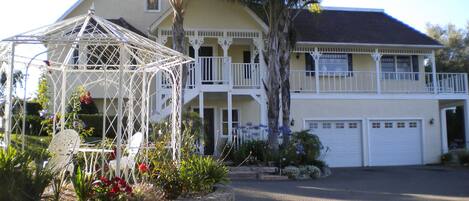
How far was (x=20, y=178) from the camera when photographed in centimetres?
602

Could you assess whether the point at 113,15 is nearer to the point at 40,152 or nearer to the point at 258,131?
the point at 258,131

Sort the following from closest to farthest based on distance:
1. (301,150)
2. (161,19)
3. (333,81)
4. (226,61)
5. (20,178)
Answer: (20,178)
(301,150)
(226,61)
(161,19)
(333,81)

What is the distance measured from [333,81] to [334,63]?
1.14 meters

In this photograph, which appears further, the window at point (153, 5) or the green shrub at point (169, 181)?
the window at point (153, 5)

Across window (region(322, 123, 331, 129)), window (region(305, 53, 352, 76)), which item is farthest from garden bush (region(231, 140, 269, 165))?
window (region(305, 53, 352, 76))

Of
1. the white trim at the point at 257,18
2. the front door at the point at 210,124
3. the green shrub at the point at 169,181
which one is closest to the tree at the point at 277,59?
the white trim at the point at 257,18

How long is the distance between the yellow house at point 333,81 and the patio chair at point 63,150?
1154cm

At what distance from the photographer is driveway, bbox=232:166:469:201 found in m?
12.1

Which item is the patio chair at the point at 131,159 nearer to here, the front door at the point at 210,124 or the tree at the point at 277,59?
the tree at the point at 277,59

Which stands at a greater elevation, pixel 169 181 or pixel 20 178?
pixel 20 178

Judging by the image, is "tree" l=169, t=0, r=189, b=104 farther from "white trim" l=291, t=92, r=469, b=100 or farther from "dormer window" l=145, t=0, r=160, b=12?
"white trim" l=291, t=92, r=469, b=100

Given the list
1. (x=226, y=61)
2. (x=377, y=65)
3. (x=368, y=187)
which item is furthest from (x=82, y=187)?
(x=377, y=65)

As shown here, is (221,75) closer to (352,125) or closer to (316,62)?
(316,62)

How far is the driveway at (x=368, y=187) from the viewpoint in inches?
477
